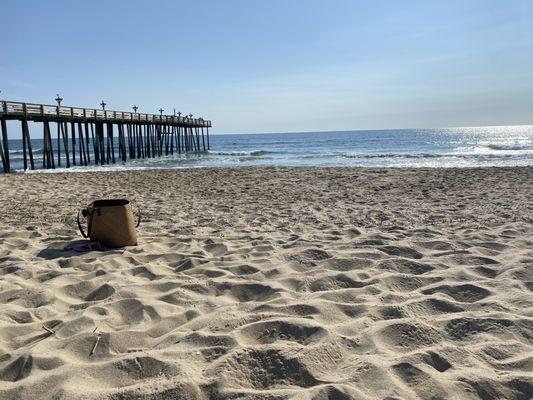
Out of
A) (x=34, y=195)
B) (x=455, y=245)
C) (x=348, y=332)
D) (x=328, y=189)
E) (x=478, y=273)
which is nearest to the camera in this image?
(x=348, y=332)

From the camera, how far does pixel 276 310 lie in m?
3.11

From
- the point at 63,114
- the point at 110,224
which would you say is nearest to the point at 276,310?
the point at 110,224

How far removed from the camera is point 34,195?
32.6 ft

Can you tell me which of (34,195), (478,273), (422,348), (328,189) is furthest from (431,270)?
(34,195)

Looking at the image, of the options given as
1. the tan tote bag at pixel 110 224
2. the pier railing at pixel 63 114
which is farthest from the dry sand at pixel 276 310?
the pier railing at pixel 63 114

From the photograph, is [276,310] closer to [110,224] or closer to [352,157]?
[110,224]

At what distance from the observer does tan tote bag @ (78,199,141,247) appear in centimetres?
497

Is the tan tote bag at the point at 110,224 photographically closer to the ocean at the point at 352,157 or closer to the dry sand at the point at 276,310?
the dry sand at the point at 276,310

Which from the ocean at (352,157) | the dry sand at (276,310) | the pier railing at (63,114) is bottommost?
the dry sand at (276,310)

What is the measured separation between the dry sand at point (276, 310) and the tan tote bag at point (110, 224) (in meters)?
0.21

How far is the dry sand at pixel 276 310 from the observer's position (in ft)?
7.38

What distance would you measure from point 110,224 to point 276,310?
2649mm

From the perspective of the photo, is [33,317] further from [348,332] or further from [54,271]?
[348,332]

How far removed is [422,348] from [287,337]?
778mm
